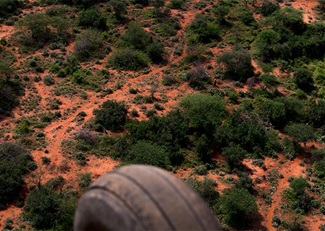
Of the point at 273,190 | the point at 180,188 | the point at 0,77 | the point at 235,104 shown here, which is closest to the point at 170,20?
the point at 235,104

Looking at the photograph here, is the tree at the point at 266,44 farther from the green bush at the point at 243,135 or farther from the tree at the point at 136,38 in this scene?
the green bush at the point at 243,135

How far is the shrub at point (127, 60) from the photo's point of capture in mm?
36094

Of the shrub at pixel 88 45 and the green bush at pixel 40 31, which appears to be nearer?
the shrub at pixel 88 45

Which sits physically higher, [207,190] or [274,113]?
[274,113]

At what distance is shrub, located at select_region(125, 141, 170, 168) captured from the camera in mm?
26016

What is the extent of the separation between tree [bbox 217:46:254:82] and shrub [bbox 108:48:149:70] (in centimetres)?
653

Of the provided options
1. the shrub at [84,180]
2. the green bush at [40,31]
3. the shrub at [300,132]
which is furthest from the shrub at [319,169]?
the green bush at [40,31]

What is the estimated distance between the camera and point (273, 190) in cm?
2647

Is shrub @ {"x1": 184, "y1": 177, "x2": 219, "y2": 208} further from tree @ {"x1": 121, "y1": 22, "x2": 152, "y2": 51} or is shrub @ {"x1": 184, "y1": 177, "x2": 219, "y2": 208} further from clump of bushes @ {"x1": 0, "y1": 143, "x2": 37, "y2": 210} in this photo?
tree @ {"x1": 121, "y1": 22, "x2": 152, "y2": 51}

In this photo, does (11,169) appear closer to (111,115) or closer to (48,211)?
(48,211)

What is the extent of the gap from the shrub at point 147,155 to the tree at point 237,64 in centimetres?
1172

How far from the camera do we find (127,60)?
1423 inches

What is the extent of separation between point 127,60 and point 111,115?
7.85 m

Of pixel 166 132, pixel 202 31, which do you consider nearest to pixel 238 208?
pixel 166 132
